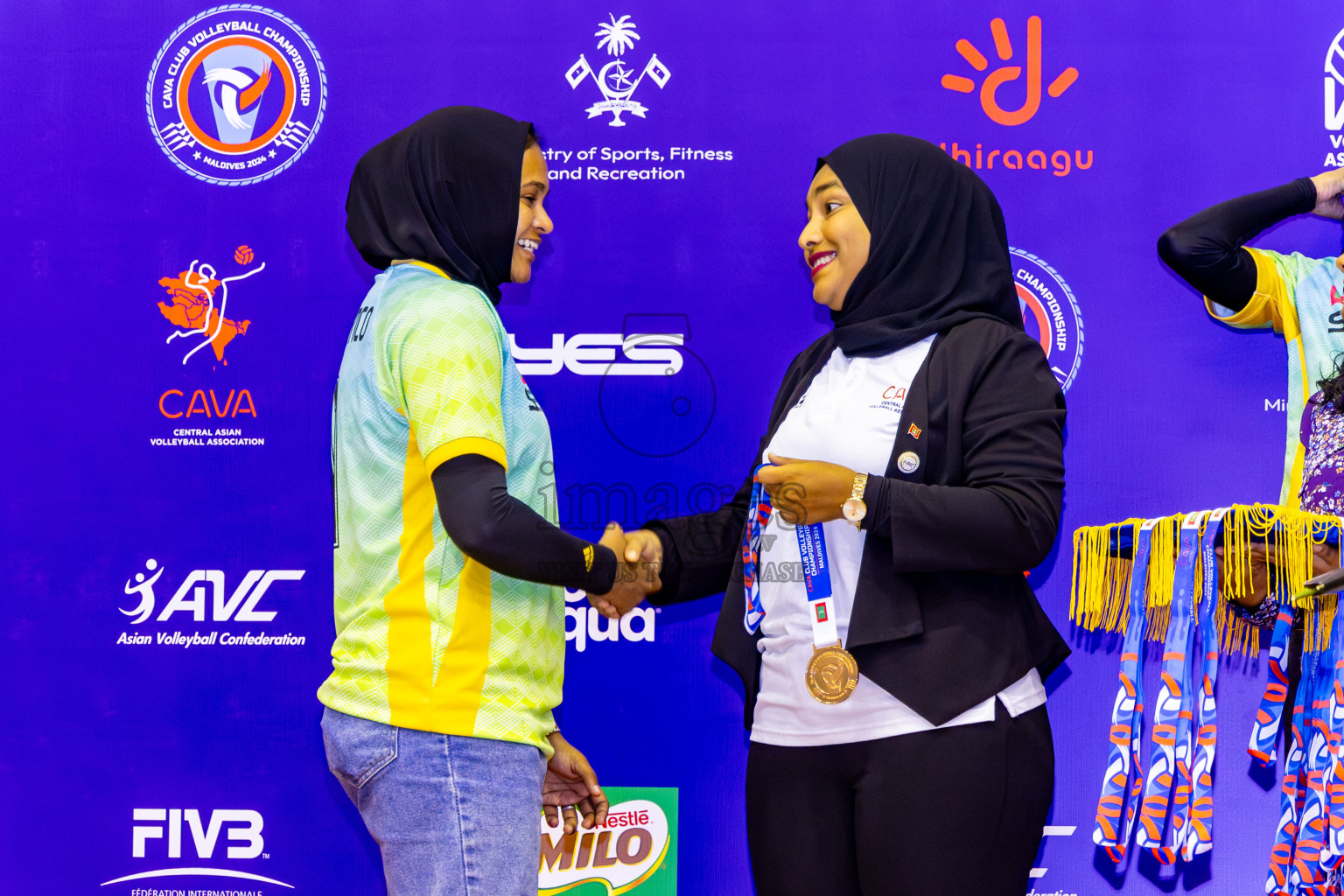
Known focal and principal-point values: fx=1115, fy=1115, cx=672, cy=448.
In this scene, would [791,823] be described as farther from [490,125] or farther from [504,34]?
[504,34]

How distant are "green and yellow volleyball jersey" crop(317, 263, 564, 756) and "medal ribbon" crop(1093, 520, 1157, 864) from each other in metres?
1.28

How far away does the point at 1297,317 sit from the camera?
273 cm

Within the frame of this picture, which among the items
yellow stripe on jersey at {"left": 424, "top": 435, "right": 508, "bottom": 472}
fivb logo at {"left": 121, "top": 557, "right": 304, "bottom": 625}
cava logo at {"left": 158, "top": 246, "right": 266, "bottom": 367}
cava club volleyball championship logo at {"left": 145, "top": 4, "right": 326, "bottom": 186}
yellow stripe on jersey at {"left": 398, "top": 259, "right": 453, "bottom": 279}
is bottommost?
fivb logo at {"left": 121, "top": 557, "right": 304, "bottom": 625}

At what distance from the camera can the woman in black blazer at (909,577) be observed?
5.51 ft

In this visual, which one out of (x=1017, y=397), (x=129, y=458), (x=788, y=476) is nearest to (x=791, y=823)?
(x=788, y=476)

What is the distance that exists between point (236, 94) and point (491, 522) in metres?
1.93

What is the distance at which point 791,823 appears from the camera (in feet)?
5.89

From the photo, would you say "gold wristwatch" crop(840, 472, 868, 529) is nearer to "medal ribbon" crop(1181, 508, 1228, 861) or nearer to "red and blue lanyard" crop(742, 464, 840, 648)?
"red and blue lanyard" crop(742, 464, 840, 648)

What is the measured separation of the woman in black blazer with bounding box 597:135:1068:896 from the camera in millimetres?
1681

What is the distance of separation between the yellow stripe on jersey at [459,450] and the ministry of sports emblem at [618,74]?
1.54 m

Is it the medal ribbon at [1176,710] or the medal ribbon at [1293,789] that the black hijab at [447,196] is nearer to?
the medal ribbon at [1176,710]

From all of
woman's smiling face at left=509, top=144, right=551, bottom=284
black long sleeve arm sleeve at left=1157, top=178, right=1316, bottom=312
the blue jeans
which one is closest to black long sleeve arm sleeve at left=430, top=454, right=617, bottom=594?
the blue jeans

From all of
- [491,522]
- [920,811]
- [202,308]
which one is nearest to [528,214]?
[491,522]

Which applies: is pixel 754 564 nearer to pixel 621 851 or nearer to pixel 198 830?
pixel 621 851
